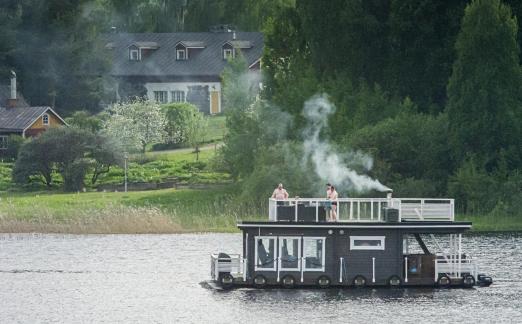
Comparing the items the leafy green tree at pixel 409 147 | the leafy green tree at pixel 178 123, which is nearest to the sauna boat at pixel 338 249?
the leafy green tree at pixel 409 147

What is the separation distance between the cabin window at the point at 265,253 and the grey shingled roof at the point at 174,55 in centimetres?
8554

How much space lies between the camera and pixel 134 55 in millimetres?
162750

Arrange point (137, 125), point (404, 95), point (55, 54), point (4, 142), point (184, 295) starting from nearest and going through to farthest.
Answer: point (184, 295), point (404, 95), point (4, 142), point (137, 125), point (55, 54)

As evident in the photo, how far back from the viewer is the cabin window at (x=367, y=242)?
2830 inches

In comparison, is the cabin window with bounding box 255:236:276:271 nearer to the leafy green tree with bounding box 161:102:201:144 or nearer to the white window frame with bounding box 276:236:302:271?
the white window frame with bounding box 276:236:302:271

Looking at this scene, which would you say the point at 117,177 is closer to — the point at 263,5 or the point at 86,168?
the point at 86,168

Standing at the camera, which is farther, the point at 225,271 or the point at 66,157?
the point at 66,157

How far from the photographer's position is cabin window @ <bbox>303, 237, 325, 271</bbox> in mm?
71938

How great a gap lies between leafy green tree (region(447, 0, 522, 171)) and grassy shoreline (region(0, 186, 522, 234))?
5776mm

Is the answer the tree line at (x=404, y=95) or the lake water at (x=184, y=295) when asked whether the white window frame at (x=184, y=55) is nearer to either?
the tree line at (x=404, y=95)

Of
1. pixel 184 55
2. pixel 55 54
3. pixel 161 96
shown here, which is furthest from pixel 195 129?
pixel 184 55

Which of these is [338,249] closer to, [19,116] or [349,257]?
[349,257]

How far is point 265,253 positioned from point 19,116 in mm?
63487

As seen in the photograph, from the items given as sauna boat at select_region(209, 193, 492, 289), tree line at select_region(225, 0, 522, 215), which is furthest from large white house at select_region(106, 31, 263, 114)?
sauna boat at select_region(209, 193, 492, 289)
